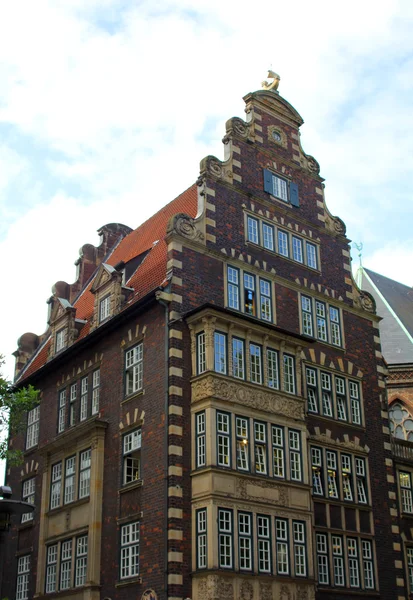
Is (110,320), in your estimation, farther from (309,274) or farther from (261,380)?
(309,274)

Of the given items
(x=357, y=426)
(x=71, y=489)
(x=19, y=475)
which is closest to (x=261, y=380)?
(x=357, y=426)

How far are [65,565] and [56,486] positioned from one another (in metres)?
3.16

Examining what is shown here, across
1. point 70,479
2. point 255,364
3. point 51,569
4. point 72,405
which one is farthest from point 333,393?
point 51,569

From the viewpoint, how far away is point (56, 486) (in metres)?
30.7

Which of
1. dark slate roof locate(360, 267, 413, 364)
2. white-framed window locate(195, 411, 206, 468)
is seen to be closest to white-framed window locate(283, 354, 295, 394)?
white-framed window locate(195, 411, 206, 468)

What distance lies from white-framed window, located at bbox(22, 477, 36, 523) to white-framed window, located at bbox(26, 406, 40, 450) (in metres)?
1.48

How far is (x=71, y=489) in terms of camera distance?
2953 cm

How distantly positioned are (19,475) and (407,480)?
15717mm

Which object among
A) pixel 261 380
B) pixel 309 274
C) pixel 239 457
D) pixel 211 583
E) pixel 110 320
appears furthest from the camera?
pixel 309 274

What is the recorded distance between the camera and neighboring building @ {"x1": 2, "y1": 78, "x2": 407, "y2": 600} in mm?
24781

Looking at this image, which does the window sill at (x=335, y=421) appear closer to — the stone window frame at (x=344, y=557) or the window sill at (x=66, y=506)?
the stone window frame at (x=344, y=557)

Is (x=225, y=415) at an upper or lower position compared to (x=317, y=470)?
upper

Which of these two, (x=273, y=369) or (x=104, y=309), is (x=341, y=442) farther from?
(x=104, y=309)

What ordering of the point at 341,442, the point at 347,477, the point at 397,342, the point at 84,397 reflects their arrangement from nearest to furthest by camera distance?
the point at 347,477 < the point at 341,442 < the point at 84,397 < the point at 397,342
